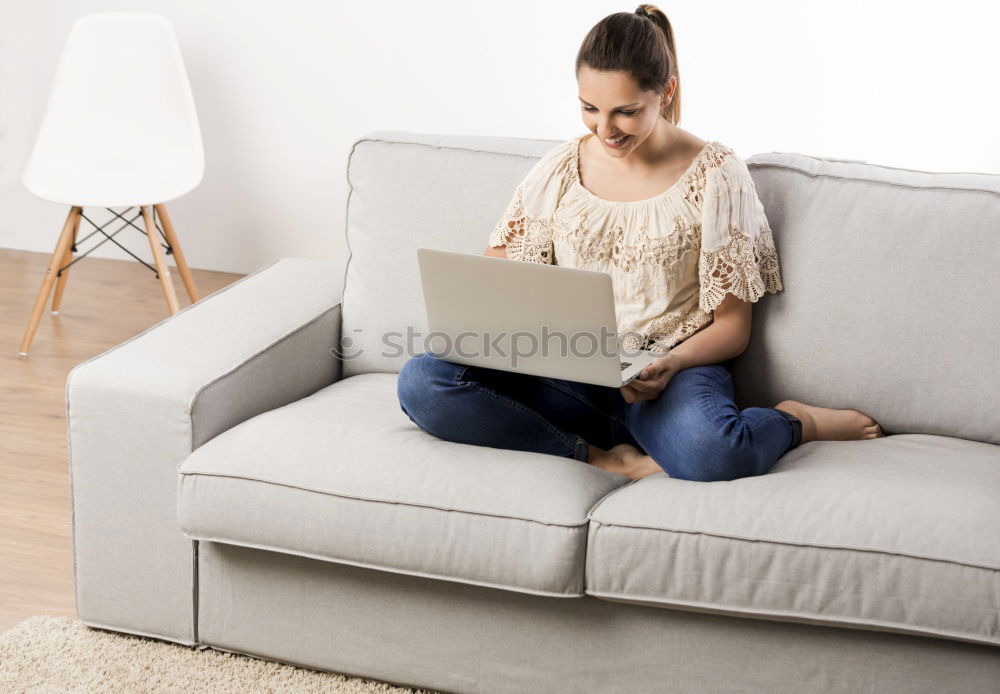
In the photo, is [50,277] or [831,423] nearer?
[831,423]

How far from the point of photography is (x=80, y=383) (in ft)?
6.05

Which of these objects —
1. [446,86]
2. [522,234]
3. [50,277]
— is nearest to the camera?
[522,234]

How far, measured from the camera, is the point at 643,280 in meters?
1.93

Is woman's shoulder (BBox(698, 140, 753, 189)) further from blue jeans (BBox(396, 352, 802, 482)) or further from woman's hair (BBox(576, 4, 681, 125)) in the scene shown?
blue jeans (BBox(396, 352, 802, 482))

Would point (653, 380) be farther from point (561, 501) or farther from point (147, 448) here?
point (147, 448)

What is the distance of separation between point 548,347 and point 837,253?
2.01 feet

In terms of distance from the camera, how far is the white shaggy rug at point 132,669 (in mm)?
1794

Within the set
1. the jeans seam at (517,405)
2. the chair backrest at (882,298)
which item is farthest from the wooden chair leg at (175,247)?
the jeans seam at (517,405)

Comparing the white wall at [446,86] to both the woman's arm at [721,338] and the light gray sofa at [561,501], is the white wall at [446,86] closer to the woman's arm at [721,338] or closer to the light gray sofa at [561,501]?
the light gray sofa at [561,501]

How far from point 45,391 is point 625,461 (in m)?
1.80

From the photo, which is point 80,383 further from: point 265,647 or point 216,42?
point 216,42

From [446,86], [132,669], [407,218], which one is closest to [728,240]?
[407,218]

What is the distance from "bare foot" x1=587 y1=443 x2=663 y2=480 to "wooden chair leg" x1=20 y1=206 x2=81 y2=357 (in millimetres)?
1966

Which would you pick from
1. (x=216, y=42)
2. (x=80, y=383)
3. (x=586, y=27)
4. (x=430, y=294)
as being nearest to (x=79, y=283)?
(x=216, y=42)
